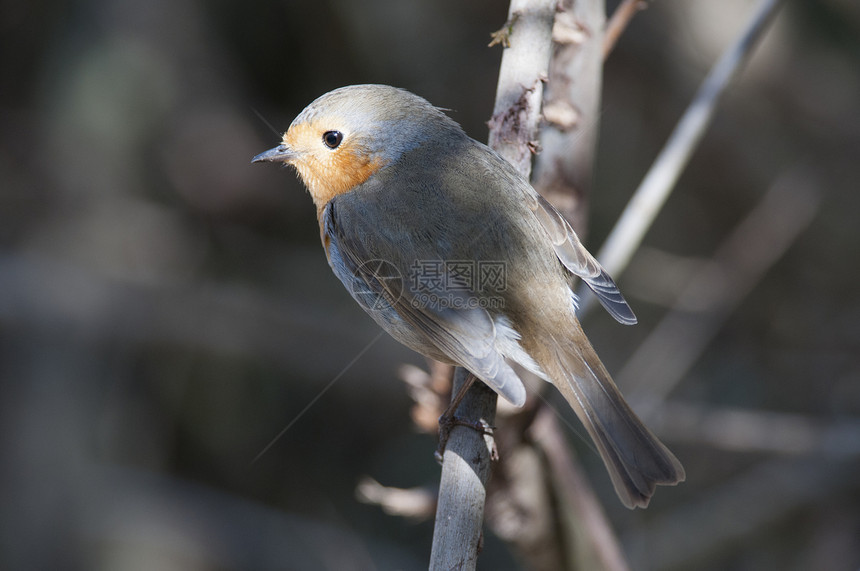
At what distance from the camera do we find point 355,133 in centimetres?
293

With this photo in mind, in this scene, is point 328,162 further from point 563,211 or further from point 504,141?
point 563,211

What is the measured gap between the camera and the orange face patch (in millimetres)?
2939

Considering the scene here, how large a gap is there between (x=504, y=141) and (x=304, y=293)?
9.68 ft

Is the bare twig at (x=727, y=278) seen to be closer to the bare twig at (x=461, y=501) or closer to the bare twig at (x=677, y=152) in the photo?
the bare twig at (x=677, y=152)

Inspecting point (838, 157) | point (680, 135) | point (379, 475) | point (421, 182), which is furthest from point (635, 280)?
point (421, 182)

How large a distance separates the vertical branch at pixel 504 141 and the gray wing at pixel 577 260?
16cm

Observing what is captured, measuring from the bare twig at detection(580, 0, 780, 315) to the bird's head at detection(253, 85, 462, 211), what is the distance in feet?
2.50

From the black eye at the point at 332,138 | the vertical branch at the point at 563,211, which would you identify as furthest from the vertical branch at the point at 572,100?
the black eye at the point at 332,138

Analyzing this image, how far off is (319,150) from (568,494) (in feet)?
4.96

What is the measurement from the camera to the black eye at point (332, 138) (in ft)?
9.68

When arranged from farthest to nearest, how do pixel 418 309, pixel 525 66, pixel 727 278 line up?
pixel 727 278, pixel 418 309, pixel 525 66

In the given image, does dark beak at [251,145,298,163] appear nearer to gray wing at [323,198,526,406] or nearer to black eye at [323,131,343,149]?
black eye at [323,131,343,149]

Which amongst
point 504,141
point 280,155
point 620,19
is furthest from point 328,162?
point 620,19

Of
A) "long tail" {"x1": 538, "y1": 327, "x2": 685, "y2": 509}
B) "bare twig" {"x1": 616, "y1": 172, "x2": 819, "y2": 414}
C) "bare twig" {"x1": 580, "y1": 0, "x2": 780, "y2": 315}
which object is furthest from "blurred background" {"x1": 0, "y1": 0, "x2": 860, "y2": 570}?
"long tail" {"x1": 538, "y1": 327, "x2": 685, "y2": 509}
